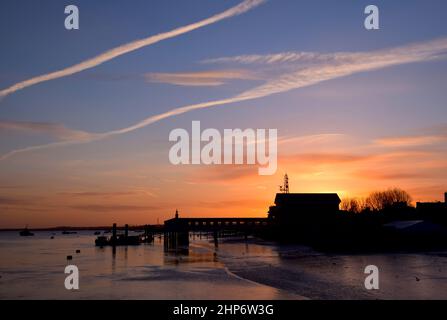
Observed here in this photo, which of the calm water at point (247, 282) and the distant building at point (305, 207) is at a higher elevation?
the distant building at point (305, 207)

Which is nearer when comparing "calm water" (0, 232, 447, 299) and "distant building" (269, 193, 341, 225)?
"calm water" (0, 232, 447, 299)

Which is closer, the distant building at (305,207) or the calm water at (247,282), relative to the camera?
the calm water at (247,282)

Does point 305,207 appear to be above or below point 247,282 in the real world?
above

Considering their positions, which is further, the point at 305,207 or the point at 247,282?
the point at 305,207

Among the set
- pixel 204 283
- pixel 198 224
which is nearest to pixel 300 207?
pixel 198 224

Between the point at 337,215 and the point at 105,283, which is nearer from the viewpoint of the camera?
the point at 105,283

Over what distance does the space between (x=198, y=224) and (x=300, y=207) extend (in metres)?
23.4

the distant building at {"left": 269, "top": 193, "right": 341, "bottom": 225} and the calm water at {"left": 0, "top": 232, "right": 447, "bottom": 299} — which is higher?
the distant building at {"left": 269, "top": 193, "right": 341, "bottom": 225}

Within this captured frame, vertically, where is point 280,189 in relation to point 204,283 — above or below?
above
